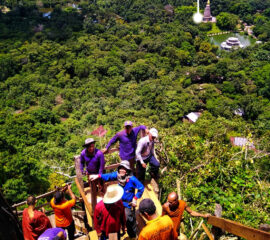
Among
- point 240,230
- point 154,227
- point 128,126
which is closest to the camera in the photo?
point 240,230

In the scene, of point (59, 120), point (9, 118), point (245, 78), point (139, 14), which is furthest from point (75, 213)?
point (139, 14)

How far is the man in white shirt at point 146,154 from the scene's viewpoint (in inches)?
193

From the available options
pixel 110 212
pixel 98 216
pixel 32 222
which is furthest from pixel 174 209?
pixel 32 222

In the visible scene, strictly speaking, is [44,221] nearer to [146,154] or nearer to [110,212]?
[110,212]

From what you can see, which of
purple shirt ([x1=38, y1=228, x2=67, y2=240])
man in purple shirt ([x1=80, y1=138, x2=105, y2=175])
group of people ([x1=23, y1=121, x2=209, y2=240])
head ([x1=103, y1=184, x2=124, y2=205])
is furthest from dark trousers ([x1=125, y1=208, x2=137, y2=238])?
purple shirt ([x1=38, y1=228, x2=67, y2=240])

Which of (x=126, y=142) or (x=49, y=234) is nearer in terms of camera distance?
(x=49, y=234)

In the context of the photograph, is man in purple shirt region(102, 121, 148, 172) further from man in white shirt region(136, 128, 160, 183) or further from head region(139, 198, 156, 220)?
head region(139, 198, 156, 220)

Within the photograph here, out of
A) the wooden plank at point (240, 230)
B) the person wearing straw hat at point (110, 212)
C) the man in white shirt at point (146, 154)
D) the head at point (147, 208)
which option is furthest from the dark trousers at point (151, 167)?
the wooden plank at point (240, 230)

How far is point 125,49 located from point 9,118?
24122mm

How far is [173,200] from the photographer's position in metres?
3.71

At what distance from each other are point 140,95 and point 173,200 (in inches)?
1041

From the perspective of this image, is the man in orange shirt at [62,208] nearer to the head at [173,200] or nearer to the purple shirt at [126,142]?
the purple shirt at [126,142]

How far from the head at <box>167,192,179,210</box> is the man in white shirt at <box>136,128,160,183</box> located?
47.2 inches

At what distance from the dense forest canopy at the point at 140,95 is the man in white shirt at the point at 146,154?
0.87 metres
